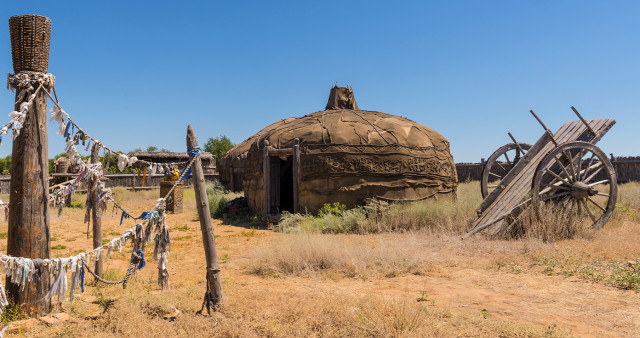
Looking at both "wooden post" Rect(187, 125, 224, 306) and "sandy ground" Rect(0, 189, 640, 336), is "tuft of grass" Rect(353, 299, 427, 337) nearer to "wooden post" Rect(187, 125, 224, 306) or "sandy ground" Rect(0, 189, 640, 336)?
"sandy ground" Rect(0, 189, 640, 336)

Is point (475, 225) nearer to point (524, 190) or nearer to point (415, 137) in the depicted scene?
point (524, 190)

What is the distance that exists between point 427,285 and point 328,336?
218 centimetres

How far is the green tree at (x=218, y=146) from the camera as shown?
121 feet

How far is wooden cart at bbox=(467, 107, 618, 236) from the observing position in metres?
7.73

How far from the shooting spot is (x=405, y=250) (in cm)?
674

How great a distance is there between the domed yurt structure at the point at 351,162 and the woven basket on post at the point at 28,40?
7.34 m

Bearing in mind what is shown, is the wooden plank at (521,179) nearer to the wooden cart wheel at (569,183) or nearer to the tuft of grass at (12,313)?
the wooden cart wheel at (569,183)

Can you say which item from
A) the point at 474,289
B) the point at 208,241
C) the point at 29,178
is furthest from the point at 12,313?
the point at 474,289

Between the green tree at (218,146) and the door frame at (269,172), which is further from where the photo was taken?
the green tree at (218,146)

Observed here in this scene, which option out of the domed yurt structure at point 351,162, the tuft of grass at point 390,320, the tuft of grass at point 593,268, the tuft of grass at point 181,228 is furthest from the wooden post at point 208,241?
the tuft of grass at point 181,228

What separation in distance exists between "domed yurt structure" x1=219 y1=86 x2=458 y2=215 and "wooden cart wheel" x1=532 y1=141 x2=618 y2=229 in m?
3.44

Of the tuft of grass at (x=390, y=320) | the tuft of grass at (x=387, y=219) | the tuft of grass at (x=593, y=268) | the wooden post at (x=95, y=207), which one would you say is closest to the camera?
the tuft of grass at (x=390, y=320)

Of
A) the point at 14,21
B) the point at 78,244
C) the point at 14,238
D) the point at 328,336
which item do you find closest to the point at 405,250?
the point at 328,336

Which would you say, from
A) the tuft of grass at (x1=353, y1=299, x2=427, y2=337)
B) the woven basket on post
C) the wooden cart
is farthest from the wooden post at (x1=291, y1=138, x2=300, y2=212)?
the woven basket on post
